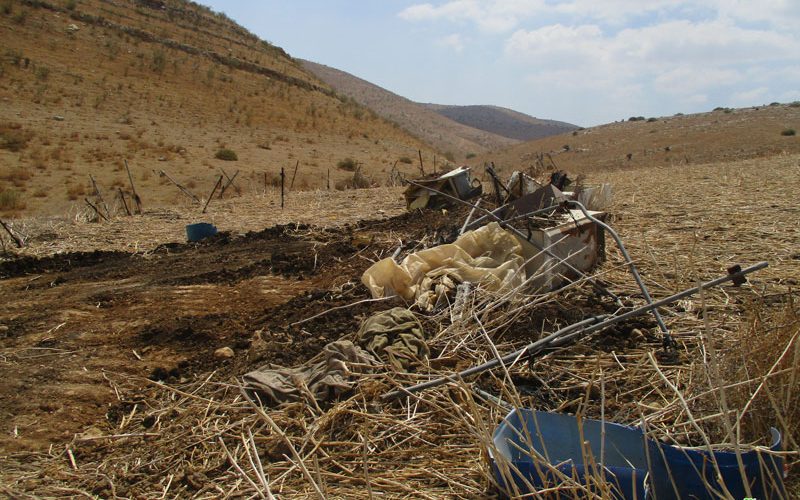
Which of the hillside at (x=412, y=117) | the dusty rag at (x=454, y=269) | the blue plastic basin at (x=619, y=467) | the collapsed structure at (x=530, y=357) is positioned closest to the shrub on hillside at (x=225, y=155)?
the collapsed structure at (x=530, y=357)

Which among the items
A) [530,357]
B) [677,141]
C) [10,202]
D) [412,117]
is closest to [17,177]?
[10,202]

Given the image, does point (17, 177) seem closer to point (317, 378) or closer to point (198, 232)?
point (198, 232)

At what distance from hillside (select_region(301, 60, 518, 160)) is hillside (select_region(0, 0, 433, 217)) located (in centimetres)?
2447

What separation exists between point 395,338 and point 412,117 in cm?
6973

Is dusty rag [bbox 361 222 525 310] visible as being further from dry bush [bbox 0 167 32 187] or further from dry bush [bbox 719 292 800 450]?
dry bush [bbox 0 167 32 187]

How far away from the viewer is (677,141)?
25.0 m

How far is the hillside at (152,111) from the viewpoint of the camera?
612 inches

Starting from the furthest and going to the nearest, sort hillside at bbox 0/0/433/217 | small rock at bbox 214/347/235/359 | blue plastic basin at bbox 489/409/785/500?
hillside at bbox 0/0/433/217 → small rock at bbox 214/347/235/359 → blue plastic basin at bbox 489/409/785/500

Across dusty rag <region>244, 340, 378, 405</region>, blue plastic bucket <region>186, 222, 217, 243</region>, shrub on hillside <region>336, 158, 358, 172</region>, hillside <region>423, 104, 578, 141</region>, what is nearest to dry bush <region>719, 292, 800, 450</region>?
dusty rag <region>244, 340, 378, 405</region>

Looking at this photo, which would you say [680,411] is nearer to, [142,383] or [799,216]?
[142,383]

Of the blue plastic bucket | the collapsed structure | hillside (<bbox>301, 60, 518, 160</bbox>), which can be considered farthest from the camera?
hillside (<bbox>301, 60, 518, 160</bbox>)

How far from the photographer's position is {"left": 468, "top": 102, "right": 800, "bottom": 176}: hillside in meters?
20.6

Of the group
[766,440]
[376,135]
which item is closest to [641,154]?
[376,135]

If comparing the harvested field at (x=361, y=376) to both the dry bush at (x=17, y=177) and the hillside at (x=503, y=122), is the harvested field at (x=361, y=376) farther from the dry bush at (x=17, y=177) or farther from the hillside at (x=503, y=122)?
the hillside at (x=503, y=122)
